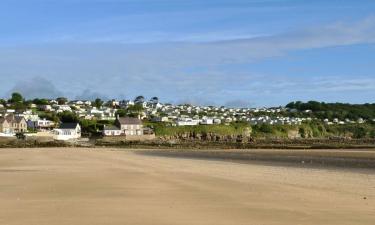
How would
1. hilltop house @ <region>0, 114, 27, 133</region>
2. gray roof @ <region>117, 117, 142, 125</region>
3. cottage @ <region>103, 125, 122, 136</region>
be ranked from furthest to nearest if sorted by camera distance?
gray roof @ <region>117, 117, 142, 125</region>, cottage @ <region>103, 125, 122, 136</region>, hilltop house @ <region>0, 114, 27, 133</region>

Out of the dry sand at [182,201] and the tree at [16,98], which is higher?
the tree at [16,98]

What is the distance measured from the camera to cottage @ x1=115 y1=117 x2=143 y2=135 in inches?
3536

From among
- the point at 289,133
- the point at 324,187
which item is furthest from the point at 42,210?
the point at 289,133

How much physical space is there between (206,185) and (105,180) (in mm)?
3121

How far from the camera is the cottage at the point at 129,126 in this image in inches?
3536

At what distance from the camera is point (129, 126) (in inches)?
3590

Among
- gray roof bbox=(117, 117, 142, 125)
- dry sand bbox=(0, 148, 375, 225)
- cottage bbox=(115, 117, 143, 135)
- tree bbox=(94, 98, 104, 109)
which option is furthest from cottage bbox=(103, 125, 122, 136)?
tree bbox=(94, 98, 104, 109)

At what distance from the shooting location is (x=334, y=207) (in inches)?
411

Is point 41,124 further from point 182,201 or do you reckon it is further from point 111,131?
point 182,201

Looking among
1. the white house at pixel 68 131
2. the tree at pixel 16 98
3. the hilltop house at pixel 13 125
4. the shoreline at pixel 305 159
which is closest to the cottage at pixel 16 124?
the hilltop house at pixel 13 125

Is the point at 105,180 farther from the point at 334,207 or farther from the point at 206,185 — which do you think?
the point at 334,207

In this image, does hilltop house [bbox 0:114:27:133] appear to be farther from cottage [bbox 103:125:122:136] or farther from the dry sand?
the dry sand

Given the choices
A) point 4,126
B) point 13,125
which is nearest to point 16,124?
point 13,125

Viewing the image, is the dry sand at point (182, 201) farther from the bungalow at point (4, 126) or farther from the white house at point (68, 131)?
the bungalow at point (4, 126)
